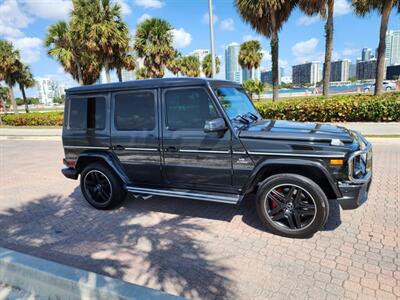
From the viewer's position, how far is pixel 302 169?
3.70 meters

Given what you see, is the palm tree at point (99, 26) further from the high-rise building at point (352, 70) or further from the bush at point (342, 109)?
the high-rise building at point (352, 70)

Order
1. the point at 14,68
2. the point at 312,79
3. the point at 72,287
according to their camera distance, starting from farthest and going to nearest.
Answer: the point at 312,79 < the point at 14,68 < the point at 72,287

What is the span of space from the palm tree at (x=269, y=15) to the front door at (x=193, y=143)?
14.2 m

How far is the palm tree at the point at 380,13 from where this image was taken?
14407 millimetres

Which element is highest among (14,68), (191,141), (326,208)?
(14,68)

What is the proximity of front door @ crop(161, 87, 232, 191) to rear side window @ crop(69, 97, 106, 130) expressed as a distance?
45.8 inches

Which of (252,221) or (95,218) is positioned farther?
(95,218)

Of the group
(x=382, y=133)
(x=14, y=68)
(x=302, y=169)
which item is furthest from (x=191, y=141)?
(x=14, y=68)

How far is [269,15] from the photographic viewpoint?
1684 cm

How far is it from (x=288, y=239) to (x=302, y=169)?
90 cm

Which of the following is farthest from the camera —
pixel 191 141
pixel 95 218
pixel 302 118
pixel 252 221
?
pixel 302 118

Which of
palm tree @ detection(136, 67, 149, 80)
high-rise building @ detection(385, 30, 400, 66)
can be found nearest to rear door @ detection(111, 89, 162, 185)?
palm tree @ detection(136, 67, 149, 80)

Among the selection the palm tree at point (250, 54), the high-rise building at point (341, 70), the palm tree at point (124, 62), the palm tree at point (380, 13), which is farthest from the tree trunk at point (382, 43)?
the high-rise building at point (341, 70)

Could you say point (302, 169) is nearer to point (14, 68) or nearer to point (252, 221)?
point (252, 221)
